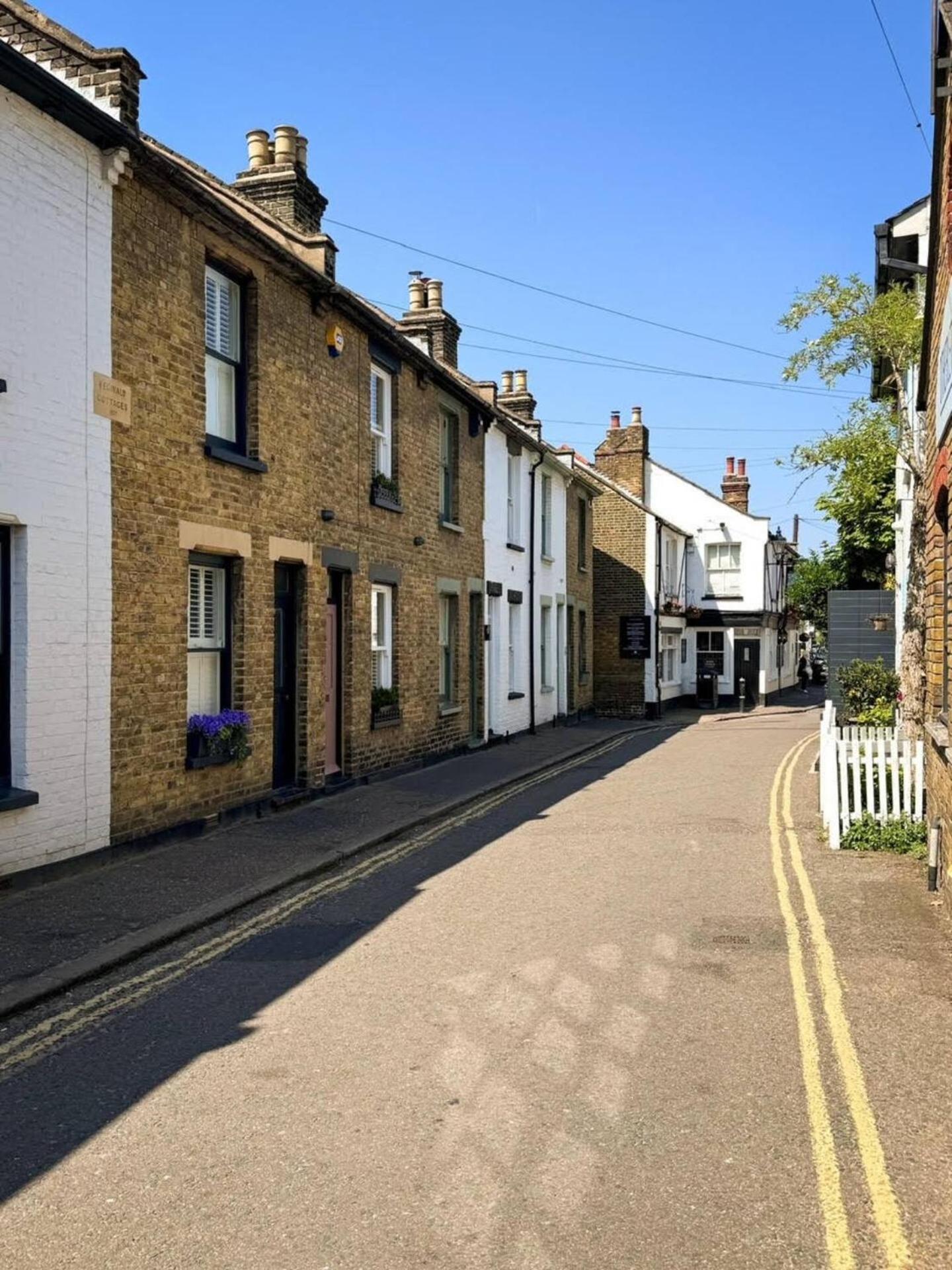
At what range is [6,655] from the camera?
897cm

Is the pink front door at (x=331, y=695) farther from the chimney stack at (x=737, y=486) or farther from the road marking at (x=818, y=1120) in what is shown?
the chimney stack at (x=737, y=486)

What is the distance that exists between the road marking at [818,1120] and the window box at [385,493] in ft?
30.1

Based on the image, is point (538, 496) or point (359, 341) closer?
point (359, 341)

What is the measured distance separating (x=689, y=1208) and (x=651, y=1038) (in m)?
1.75

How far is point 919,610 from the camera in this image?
15289mm

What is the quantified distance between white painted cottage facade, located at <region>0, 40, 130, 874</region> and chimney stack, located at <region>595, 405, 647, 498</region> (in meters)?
30.6

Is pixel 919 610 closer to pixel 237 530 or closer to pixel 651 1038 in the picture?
pixel 237 530

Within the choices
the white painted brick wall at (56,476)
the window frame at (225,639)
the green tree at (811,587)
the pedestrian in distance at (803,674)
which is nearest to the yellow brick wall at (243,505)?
the window frame at (225,639)

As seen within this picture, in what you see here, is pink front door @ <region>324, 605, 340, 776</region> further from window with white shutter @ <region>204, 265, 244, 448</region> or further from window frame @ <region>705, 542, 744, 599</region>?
window frame @ <region>705, 542, 744, 599</region>

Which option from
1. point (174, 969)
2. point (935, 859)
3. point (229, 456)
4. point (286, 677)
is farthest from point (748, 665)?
point (174, 969)

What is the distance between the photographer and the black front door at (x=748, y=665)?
41.4 m

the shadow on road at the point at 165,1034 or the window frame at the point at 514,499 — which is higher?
the window frame at the point at 514,499

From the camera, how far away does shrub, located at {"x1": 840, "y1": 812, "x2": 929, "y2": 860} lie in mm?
11102

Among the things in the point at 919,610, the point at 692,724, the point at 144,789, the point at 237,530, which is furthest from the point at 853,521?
the point at 144,789
